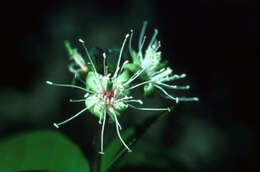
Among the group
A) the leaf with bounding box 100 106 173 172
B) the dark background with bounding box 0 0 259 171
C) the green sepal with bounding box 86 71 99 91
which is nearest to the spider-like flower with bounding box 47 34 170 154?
the green sepal with bounding box 86 71 99 91

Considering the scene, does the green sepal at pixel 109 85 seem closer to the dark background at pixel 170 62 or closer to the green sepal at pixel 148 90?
the green sepal at pixel 148 90

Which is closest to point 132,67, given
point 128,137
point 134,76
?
point 134,76

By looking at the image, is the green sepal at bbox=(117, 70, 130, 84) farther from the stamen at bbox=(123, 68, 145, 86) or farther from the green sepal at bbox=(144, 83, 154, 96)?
the green sepal at bbox=(144, 83, 154, 96)

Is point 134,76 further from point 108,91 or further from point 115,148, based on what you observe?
point 115,148
